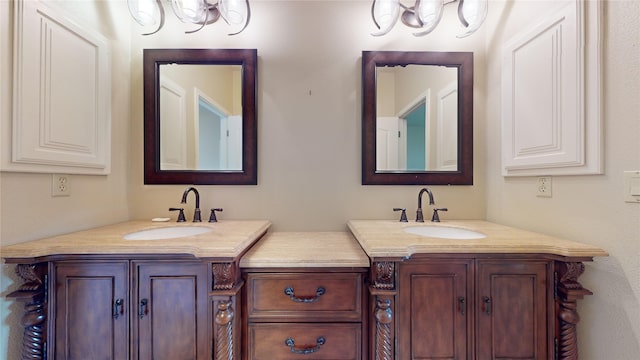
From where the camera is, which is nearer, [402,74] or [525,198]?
[525,198]

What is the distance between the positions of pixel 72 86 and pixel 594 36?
2.38m

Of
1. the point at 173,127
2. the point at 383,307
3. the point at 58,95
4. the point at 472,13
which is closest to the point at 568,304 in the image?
the point at 383,307

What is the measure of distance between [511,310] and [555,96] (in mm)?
990

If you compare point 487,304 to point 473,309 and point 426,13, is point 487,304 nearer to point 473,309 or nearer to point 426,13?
point 473,309

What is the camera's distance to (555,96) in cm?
124

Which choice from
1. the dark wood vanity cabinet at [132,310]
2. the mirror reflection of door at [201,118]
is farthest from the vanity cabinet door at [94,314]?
the mirror reflection of door at [201,118]

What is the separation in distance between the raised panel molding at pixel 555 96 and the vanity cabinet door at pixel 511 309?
1.66 feet

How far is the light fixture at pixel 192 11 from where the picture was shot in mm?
1512

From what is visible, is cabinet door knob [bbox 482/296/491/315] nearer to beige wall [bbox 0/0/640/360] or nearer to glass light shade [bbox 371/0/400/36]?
beige wall [bbox 0/0/640/360]

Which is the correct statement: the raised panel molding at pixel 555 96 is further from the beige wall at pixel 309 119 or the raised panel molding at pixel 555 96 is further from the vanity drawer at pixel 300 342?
the vanity drawer at pixel 300 342

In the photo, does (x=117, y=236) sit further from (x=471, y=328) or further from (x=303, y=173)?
(x=471, y=328)

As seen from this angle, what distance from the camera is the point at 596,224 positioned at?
1090mm

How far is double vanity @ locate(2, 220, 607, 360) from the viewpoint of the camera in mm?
1080

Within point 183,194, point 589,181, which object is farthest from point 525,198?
point 183,194
